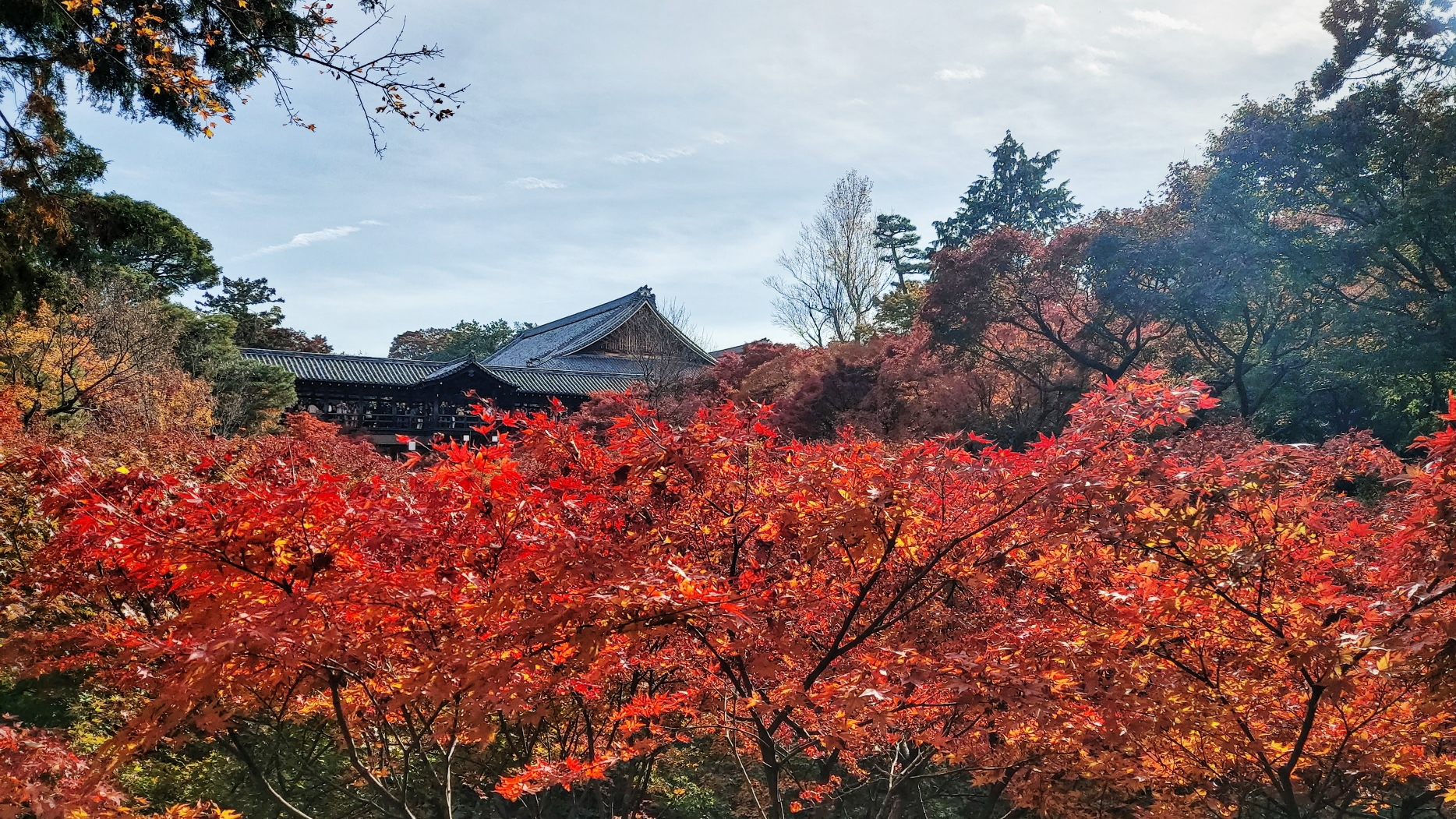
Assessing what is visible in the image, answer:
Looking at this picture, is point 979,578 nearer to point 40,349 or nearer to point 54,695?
point 54,695

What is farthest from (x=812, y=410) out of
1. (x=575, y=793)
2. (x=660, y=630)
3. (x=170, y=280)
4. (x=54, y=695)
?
(x=170, y=280)

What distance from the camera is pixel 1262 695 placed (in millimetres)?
4055

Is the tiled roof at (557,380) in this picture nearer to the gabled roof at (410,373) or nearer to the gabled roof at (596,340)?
the gabled roof at (410,373)

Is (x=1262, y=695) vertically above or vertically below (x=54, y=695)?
above

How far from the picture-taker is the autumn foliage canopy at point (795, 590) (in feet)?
10.2

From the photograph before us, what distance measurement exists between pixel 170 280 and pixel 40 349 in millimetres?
12734

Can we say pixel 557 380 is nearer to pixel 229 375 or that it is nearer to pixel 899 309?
pixel 229 375

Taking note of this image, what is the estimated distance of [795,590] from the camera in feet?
12.8

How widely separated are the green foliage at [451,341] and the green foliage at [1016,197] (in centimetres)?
2741

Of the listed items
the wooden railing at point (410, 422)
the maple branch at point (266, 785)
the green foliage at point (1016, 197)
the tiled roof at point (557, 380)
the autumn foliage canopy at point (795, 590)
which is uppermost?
the green foliage at point (1016, 197)

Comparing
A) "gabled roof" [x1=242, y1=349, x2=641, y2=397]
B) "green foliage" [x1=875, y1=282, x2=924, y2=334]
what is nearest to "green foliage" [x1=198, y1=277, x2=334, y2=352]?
"gabled roof" [x1=242, y1=349, x2=641, y2=397]

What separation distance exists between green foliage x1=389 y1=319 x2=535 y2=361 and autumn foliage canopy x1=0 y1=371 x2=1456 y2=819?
156ft

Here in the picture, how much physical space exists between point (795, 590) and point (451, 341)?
5091cm

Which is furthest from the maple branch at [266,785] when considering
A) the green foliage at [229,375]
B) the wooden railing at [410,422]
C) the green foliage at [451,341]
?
the green foliage at [451,341]
